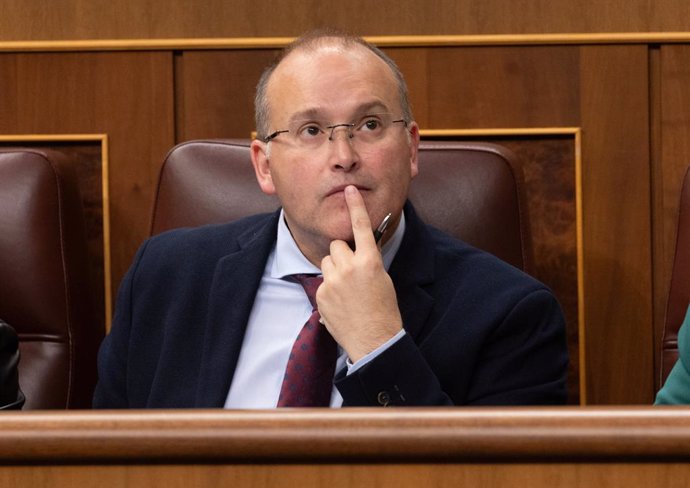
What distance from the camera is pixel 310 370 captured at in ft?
3.47

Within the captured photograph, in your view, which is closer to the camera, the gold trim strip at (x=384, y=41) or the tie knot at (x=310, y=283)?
the tie knot at (x=310, y=283)

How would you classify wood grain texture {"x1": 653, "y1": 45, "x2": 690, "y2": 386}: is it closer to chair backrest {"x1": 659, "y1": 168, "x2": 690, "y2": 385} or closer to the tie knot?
chair backrest {"x1": 659, "y1": 168, "x2": 690, "y2": 385}

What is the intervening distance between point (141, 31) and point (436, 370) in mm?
818

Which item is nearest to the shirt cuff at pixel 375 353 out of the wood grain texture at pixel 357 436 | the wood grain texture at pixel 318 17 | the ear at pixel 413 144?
the ear at pixel 413 144

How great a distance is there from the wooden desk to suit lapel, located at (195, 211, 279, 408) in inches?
20.9

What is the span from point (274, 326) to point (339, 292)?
137mm

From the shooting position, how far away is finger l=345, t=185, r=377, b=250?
3.45 feet

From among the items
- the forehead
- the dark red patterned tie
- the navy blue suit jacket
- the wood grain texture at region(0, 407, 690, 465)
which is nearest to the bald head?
the forehead

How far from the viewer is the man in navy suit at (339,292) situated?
3.37 ft

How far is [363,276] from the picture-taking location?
1.03 meters

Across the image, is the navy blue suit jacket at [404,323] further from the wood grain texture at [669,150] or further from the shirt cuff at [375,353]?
the wood grain texture at [669,150]

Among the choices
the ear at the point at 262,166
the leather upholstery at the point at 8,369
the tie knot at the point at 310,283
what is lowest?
the leather upholstery at the point at 8,369

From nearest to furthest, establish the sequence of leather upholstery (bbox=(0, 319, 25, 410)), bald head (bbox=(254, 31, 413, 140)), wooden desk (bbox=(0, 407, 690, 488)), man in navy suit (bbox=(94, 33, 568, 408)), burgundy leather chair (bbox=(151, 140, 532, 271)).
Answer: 1. wooden desk (bbox=(0, 407, 690, 488))
2. leather upholstery (bbox=(0, 319, 25, 410))
3. man in navy suit (bbox=(94, 33, 568, 408))
4. bald head (bbox=(254, 31, 413, 140))
5. burgundy leather chair (bbox=(151, 140, 532, 271))

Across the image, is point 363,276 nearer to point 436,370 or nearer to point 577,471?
point 436,370
